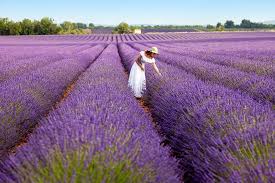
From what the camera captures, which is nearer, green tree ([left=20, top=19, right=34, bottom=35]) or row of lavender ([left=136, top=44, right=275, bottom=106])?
row of lavender ([left=136, top=44, right=275, bottom=106])

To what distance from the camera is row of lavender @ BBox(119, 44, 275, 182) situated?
2475 millimetres

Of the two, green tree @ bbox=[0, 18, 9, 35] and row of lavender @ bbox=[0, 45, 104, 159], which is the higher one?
row of lavender @ bbox=[0, 45, 104, 159]

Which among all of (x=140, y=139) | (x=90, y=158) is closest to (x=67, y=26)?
(x=140, y=139)

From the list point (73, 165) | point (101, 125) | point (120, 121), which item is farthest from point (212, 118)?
point (73, 165)

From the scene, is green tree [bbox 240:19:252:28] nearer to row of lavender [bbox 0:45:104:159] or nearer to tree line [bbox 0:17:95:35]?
tree line [bbox 0:17:95:35]

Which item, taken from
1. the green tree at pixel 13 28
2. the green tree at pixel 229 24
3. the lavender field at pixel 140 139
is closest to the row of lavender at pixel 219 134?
the lavender field at pixel 140 139

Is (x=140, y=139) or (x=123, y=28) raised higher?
(x=140, y=139)

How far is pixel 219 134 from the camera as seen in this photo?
3176 millimetres

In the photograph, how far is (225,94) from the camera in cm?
450

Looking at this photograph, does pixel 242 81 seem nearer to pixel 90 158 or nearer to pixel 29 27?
pixel 90 158

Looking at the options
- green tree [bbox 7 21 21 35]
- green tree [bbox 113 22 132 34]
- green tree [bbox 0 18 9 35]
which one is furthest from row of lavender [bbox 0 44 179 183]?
green tree [bbox 113 22 132 34]

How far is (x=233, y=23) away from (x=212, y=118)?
12727cm

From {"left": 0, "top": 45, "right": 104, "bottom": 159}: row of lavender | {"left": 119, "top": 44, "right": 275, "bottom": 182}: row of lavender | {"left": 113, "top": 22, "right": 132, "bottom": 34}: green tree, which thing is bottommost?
{"left": 113, "top": 22, "right": 132, "bottom": 34}: green tree

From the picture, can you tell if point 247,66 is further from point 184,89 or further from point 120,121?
point 120,121
